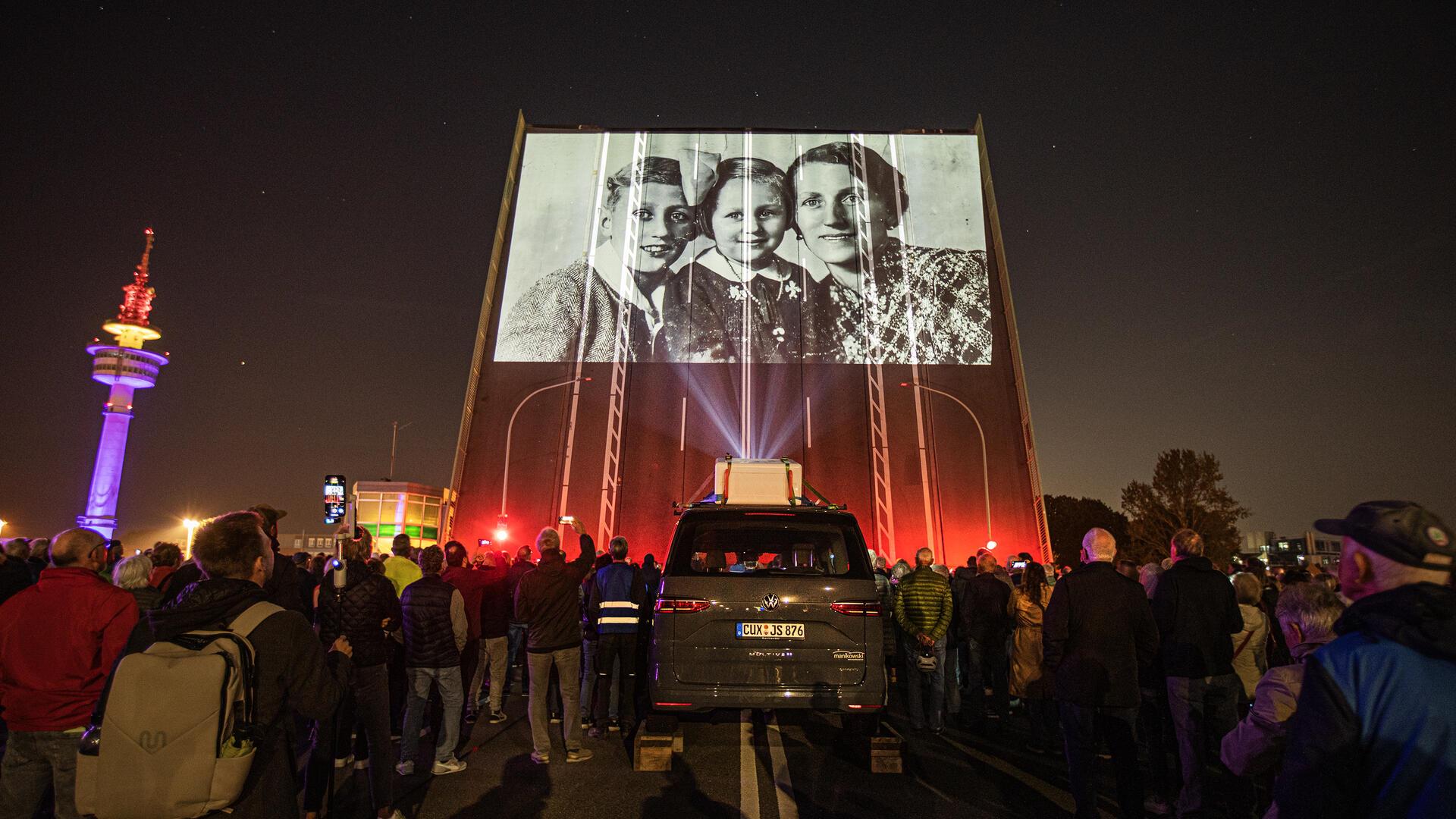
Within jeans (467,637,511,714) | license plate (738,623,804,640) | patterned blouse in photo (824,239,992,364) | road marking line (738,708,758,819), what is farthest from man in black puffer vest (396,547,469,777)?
patterned blouse in photo (824,239,992,364)

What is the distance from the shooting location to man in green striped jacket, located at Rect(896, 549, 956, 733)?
7629 millimetres

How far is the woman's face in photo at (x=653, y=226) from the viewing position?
2244 centimetres

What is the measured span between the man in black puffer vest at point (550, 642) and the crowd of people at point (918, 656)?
0.07 feet

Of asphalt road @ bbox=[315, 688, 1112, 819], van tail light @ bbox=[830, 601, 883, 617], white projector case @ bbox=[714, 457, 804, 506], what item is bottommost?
asphalt road @ bbox=[315, 688, 1112, 819]

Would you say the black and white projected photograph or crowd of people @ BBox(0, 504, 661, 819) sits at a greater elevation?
the black and white projected photograph

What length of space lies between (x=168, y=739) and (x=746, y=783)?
4.38m

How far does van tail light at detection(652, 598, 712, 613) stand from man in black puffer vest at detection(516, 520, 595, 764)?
1.28 meters

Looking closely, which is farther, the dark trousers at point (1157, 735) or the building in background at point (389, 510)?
the building in background at point (389, 510)

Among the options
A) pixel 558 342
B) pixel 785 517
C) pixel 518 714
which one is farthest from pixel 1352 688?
pixel 558 342

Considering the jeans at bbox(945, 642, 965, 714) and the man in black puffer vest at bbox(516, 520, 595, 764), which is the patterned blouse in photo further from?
the man in black puffer vest at bbox(516, 520, 595, 764)

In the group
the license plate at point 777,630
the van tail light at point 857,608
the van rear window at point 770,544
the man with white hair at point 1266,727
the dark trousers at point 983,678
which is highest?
the van rear window at point 770,544

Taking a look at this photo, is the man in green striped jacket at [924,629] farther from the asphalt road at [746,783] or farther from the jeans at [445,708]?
the jeans at [445,708]

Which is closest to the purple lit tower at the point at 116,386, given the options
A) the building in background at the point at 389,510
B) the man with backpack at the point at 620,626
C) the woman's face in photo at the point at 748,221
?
the building in background at the point at 389,510

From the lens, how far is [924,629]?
25.0 ft
